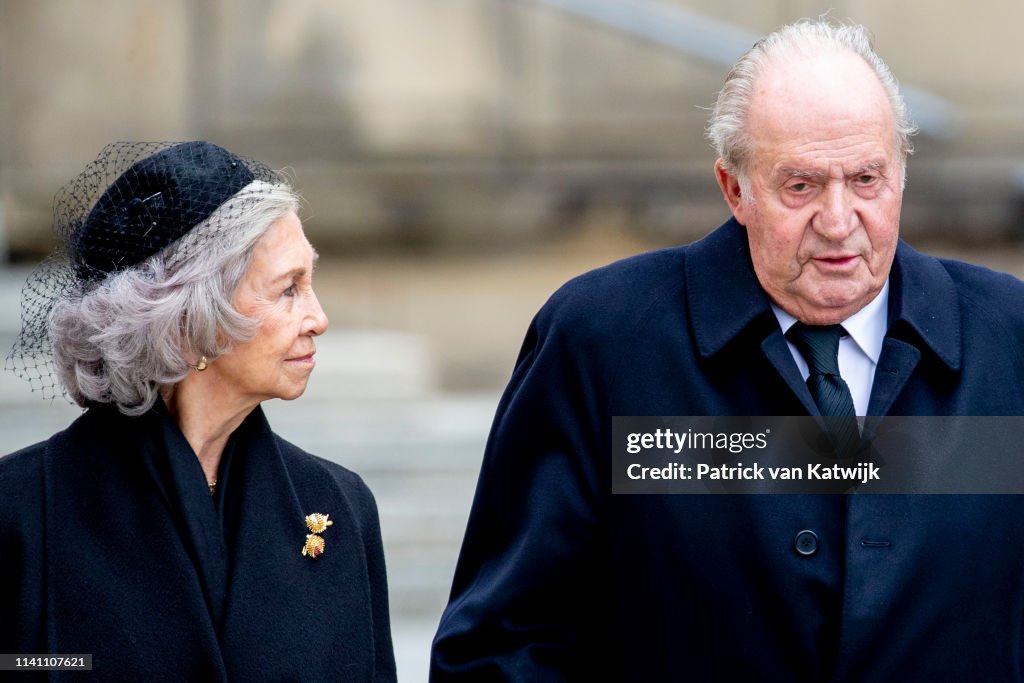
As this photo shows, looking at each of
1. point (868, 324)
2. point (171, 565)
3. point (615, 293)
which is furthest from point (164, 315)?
point (868, 324)

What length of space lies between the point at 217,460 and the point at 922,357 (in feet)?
4.14

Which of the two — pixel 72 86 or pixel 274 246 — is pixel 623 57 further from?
pixel 274 246

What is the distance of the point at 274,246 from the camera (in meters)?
3.13

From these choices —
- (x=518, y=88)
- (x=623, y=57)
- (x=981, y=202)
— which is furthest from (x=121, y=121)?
(x=981, y=202)

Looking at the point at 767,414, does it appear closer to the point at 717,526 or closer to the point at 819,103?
the point at 717,526

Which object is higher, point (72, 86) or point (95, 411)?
point (72, 86)

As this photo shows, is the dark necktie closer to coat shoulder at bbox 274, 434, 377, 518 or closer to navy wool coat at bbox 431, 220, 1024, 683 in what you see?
navy wool coat at bbox 431, 220, 1024, 683

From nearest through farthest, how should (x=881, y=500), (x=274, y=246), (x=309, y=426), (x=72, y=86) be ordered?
(x=881, y=500), (x=274, y=246), (x=309, y=426), (x=72, y=86)

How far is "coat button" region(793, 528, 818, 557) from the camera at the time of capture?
2906mm

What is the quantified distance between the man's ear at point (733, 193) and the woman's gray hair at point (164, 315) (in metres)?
0.79

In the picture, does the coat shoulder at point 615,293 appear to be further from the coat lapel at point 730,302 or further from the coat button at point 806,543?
the coat button at point 806,543

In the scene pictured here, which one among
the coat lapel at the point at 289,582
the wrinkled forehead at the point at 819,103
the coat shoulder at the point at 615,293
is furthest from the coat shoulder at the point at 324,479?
the wrinkled forehead at the point at 819,103

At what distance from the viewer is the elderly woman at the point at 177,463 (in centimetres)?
300

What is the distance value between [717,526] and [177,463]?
94cm
